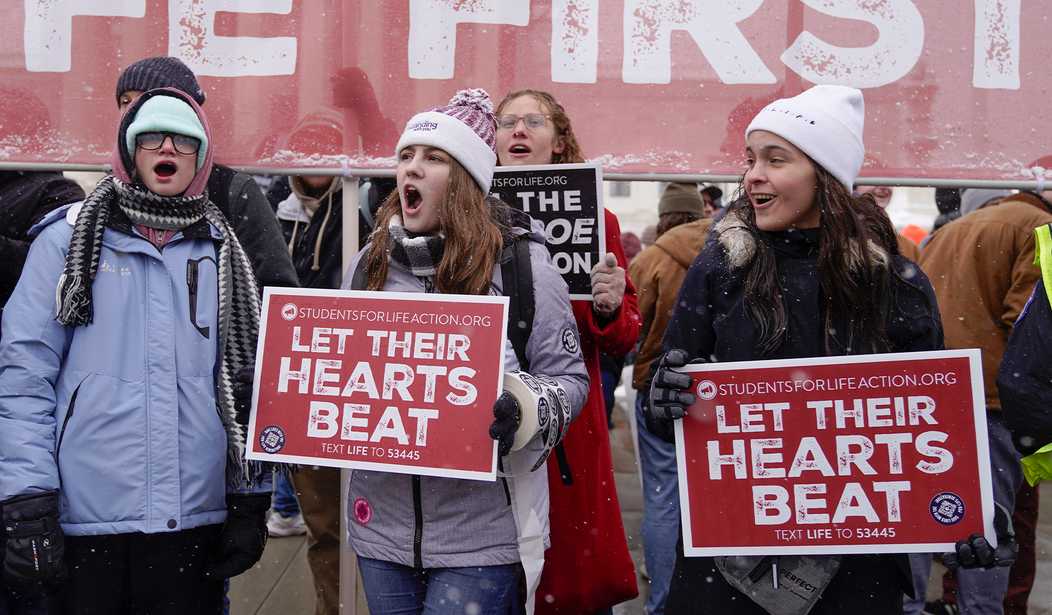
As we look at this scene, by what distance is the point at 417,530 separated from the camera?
2729mm

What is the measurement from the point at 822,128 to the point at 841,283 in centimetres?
43

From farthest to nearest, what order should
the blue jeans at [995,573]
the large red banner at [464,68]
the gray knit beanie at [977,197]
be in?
the gray knit beanie at [977,197]
the blue jeans at [995,573]
the large red banner at [464,68]

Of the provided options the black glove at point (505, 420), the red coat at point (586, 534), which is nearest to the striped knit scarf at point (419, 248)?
the black glove at point (505, 420)

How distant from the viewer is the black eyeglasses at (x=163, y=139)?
3014mm

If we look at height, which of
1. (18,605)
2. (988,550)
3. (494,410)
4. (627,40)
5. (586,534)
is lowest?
(18,605)

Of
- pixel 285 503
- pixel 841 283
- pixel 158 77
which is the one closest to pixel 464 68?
pixel 158 77

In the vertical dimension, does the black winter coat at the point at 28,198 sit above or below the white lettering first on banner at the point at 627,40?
below

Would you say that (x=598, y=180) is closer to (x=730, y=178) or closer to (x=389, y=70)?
(x=730, y=178)

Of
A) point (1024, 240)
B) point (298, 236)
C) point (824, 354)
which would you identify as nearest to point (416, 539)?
point (824, 354)

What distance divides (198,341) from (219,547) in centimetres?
60

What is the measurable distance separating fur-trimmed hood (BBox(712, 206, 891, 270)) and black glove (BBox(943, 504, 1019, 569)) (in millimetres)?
689

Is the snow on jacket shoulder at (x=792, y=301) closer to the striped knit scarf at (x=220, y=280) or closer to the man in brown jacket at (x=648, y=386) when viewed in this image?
the striped knit scarf at (x=220, y=280)

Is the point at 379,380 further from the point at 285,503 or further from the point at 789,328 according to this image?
the point at 285,503

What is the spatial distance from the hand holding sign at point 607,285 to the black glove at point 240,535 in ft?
3.95
